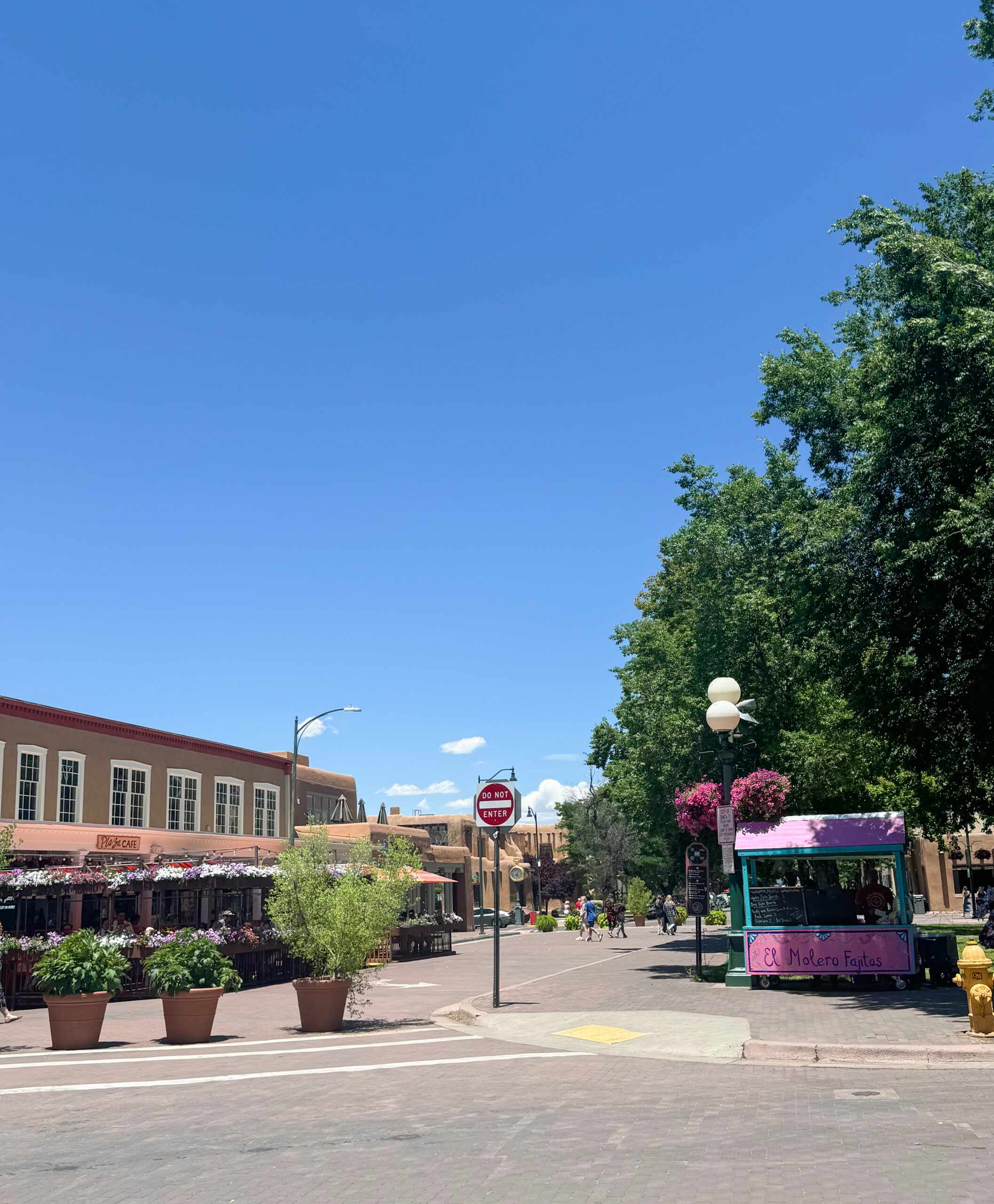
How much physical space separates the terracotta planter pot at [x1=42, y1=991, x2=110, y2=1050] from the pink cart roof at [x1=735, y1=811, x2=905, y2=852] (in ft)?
33.2

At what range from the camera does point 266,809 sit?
45188 millimetres

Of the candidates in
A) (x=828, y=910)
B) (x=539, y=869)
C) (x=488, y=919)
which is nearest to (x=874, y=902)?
(x=828, y=910)

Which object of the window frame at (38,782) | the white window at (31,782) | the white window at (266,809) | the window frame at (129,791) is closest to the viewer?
the window frame at (38,782)

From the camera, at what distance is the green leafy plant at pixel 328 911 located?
15023 millimetres

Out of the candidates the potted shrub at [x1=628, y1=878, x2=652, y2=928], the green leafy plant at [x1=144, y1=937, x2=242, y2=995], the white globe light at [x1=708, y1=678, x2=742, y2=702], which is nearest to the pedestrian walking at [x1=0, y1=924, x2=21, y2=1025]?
the green leafy plant at [x1=144, y1=937, x2=242, y2=995]

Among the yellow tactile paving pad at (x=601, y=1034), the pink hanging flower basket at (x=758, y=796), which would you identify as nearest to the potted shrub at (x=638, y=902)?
the pink hanging flower basket at (x=758, y=796)

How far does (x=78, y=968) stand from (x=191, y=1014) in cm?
155

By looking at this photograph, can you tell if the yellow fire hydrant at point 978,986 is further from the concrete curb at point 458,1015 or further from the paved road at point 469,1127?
the concrete curb at point 458,1015

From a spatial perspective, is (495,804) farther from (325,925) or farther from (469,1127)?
(469,1127)

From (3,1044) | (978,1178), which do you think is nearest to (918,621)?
(978,1178)

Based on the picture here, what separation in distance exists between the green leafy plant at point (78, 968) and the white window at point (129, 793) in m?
21.6

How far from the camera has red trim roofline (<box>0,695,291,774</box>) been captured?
31.1 metres

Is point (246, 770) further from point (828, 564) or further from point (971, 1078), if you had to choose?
point (971, 1078)

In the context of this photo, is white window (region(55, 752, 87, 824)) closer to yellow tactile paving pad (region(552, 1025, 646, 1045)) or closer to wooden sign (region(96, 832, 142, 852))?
wooden sign (region(96, 832, 142, 852))
